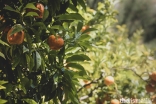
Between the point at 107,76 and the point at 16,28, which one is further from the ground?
the point at 16,28

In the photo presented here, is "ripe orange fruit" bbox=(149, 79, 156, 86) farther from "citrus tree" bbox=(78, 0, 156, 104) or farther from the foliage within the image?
the foliage

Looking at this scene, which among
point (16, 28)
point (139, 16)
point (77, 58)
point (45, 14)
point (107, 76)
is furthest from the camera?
point (139, 16)

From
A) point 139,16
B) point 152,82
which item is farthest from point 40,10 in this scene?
point 139,16

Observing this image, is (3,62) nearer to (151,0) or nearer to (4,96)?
(4,96)

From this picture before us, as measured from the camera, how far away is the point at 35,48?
3.70 feet

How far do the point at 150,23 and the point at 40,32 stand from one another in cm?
1271

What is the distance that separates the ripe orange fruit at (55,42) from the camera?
1.13 meters

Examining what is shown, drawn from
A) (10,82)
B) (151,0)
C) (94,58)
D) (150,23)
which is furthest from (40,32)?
(151,0)

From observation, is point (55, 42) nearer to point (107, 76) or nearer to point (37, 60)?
point (37, 60)

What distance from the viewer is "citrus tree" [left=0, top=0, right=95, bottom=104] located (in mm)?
1039

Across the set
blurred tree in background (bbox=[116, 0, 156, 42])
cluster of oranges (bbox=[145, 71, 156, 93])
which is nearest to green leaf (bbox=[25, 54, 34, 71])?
cluster of oranges (bbox=[145, 71, 156, 93])

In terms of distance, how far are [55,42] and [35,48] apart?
81mm

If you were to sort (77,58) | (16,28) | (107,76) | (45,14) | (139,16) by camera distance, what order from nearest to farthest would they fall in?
(16,28), (45,14), (77,58), (107,76), (139,16)

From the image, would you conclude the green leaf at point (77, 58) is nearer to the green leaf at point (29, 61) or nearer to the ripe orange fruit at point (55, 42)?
the ripe orange fruit at point (55, 42)
